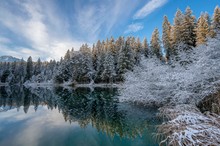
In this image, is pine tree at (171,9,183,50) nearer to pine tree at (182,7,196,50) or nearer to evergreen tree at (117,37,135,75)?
pine tree at (182,7,196,50)

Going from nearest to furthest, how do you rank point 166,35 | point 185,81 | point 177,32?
point 185,81 < point 177,32 < point 166,35

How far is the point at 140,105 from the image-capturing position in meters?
13.4

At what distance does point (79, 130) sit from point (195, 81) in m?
6.86

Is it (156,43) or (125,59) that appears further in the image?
(156,43)

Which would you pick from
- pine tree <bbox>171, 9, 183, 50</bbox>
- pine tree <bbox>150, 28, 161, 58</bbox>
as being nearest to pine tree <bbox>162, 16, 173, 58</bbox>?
pine tree <bbox>150, 28, 161, 58</bbox>

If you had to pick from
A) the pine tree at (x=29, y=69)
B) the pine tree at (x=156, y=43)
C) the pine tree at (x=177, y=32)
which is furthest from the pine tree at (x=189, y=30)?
the pine tree at (x=29, y=69)

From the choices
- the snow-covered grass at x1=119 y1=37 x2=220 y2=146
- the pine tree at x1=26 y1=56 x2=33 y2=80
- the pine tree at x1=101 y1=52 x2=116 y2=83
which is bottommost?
the snow-covered grass at x1=119 y1=37 x2=220 y2=146

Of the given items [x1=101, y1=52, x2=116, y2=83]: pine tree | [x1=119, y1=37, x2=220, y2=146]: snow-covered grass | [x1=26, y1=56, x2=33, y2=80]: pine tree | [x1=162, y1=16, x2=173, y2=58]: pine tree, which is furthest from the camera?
[x1=26, y1=56, x2=33, y2=80]: pine tree

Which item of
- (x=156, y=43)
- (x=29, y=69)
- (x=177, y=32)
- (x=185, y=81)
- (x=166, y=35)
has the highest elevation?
(x=166, y=35)

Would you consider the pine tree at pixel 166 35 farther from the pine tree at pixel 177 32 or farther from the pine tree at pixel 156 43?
the pine tree at pixel 177 32

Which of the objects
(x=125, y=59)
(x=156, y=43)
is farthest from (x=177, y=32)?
(x=125, y=59)

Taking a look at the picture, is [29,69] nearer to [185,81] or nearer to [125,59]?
[125,59]

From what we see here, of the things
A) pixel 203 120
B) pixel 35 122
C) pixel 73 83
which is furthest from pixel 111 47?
pixel 203 120

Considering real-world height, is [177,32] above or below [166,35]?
below
